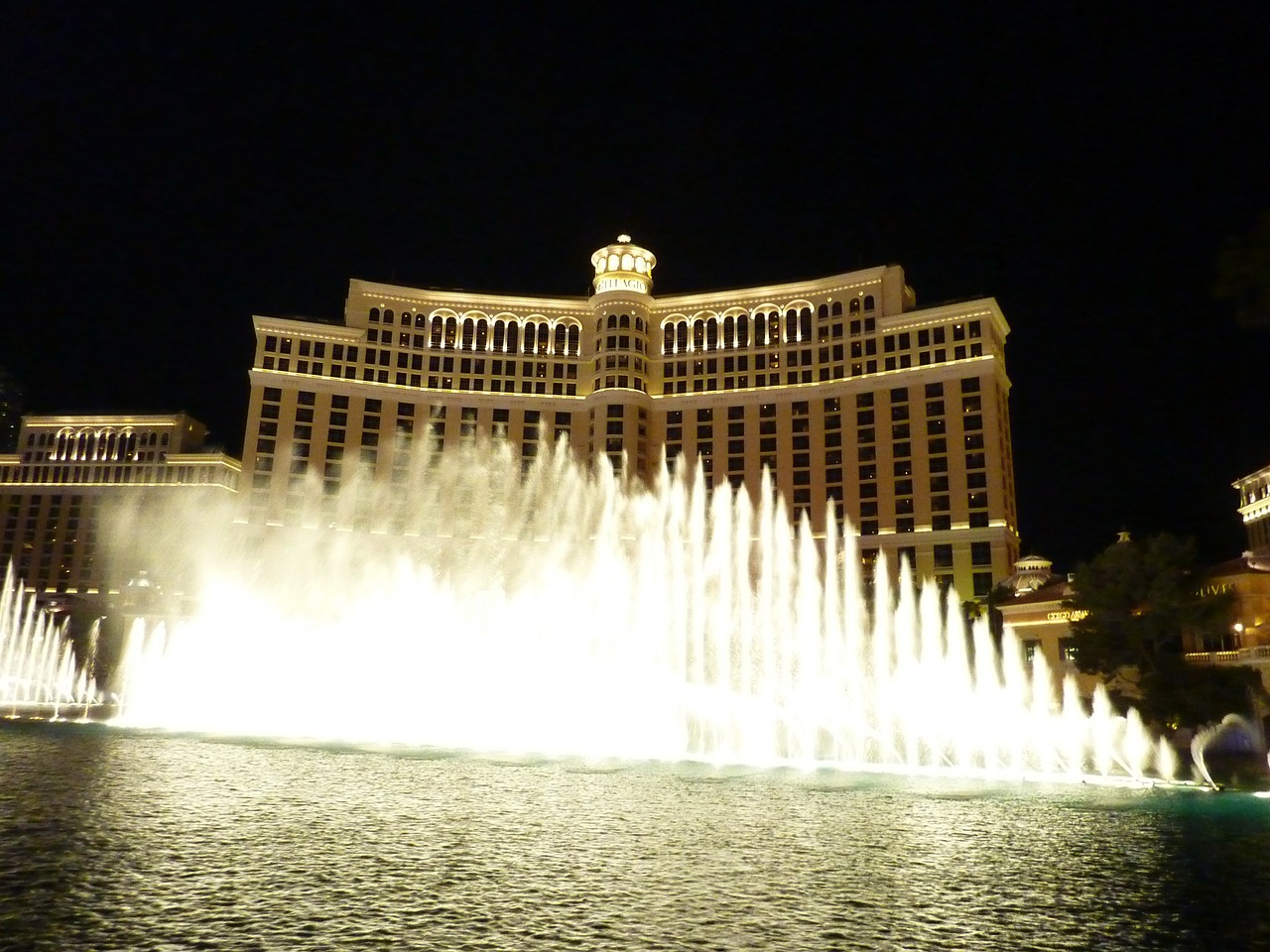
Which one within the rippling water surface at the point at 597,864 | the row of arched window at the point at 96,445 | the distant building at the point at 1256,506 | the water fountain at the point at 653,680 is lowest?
the rippling water surface at the point at 597,864

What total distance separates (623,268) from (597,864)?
314 feet

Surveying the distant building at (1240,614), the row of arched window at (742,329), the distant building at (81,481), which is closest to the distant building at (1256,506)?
the row of arched window at (742,329)

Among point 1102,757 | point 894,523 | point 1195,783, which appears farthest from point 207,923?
point 894,523

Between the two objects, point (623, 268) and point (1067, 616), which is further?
point (623, 268)

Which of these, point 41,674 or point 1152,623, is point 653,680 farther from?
point 41,674

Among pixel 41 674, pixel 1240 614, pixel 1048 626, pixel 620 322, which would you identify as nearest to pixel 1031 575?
pixel 1048 626

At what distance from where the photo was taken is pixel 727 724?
40562 mm

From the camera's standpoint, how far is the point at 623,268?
10550 cm

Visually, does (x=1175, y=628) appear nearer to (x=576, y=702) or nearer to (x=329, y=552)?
(x=576, y=702)

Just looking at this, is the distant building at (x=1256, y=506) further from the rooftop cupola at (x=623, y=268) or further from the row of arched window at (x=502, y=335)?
the row of arched window at (x=502, y=335)

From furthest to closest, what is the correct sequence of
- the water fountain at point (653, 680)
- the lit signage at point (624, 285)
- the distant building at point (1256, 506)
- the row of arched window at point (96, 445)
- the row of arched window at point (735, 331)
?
the row of arched window at point (96, 445) < the lit signage at point (624, 285) < the row of arched window at point (735, 331) < the distant building at point (1256, 506) < the water fountain at point (653, 680)

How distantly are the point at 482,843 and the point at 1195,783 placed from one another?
23129 mm

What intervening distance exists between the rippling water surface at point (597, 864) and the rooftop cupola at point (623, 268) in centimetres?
8571

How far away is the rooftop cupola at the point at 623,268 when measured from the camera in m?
105
